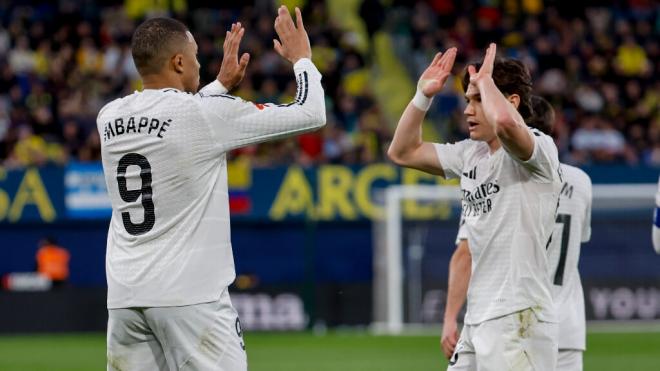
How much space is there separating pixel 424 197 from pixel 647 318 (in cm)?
350

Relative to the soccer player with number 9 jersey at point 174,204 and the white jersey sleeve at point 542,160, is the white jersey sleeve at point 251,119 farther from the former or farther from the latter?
the white jersey sleeve at point 542,160

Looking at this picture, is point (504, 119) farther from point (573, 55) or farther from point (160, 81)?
point (573, 55)

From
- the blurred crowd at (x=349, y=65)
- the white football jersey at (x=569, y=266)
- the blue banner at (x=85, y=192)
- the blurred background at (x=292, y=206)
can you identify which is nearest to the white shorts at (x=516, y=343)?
the white football jersey at (x=569, y=266)

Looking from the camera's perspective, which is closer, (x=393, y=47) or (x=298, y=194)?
(x=298, y=194)

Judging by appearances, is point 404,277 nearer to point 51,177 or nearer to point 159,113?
point 51,177

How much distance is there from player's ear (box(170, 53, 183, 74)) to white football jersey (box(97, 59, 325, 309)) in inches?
3.7

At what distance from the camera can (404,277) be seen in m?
18.6

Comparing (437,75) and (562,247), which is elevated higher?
(437,75)

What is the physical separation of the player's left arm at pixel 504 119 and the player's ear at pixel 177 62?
1.23 meters

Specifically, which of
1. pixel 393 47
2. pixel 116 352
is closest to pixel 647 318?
pixel 393 47

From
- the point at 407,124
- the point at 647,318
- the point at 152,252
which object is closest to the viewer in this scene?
the point at 152,252

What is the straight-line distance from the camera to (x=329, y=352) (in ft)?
49.8

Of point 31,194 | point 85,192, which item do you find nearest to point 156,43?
point 85,192

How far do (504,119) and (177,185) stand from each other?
4.33ft
